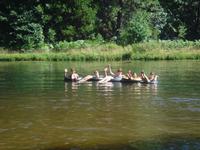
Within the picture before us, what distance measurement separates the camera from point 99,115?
20625 mm

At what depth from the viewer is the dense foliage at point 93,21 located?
6047cm

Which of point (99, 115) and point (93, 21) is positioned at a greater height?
point (93, 21)

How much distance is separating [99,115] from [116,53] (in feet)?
103

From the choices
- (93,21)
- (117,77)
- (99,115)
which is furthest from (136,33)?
(99,115)

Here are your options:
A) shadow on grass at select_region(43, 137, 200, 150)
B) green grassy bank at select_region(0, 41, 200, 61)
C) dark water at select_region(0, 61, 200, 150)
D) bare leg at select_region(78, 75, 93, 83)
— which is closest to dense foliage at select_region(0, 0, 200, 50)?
green grassy bank at select_region(0, 41, 200, 61)

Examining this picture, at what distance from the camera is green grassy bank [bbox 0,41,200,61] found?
51.1 m

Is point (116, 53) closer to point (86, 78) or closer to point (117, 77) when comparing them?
point (86, 78)

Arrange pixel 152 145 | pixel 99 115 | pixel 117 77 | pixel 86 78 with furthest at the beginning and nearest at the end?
pixel 86 78, pixel 117 77, pixel 99 115, pixel 152 145

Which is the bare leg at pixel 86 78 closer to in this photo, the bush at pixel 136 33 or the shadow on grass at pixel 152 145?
the shadow on grass at pixel 152 145

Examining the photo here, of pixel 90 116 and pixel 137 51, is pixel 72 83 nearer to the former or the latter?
pixel 90 116

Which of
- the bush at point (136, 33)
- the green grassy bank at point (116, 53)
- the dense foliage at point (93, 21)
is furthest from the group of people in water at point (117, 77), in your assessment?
the bush at point (136, 33)

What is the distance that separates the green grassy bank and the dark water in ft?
54.0

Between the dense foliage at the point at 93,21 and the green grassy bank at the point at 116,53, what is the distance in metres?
4.75

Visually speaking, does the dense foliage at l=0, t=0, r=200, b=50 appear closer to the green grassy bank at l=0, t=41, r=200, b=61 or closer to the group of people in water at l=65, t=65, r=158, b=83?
the green grassy bank at l=0, t=41, r=200, b=61
